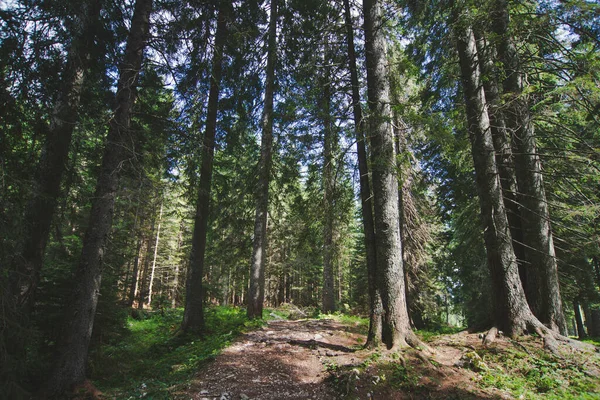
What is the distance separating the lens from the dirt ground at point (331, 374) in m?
4.29

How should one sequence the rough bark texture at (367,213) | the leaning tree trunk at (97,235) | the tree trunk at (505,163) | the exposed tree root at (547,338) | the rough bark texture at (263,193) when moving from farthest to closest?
the rough bark texture at (263,193) < the tree trunk at (505,163) < the rough bark texture at (367,213) < the exposed tree root at (547,338) < the leaning tree trunk at (97,235)

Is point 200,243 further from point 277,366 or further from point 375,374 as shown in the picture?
point 375,374

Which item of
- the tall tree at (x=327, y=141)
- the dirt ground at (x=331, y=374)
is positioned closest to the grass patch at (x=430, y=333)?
the dirt ground at (x=331, y=374)

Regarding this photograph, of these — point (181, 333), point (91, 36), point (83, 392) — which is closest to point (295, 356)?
point (83, 392)

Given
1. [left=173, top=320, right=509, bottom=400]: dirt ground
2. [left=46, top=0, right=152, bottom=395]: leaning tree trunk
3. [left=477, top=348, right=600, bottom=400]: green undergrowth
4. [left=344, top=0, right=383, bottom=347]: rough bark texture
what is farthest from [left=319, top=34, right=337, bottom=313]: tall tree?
[left=477, top=348, right=600, bottom=400]: green undergrowth

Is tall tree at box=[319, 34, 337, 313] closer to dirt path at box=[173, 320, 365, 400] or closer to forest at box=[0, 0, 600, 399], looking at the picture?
forest at box=[0, 0, 600, 399]

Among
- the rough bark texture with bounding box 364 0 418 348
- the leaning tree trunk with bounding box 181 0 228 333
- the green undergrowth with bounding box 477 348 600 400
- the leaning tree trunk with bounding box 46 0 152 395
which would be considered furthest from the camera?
the leaning tree trunk with bounding box 181 0 228 333

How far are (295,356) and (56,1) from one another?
7.76 meters

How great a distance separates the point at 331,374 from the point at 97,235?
5.15 metres

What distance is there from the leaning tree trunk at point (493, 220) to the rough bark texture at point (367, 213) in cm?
239

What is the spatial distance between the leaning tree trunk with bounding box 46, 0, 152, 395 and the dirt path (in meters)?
2.26

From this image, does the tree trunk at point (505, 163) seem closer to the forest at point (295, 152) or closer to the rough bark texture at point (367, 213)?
the forest at point (295, 152)

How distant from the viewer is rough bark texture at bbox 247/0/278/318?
1031cm

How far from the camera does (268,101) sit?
442 inches
